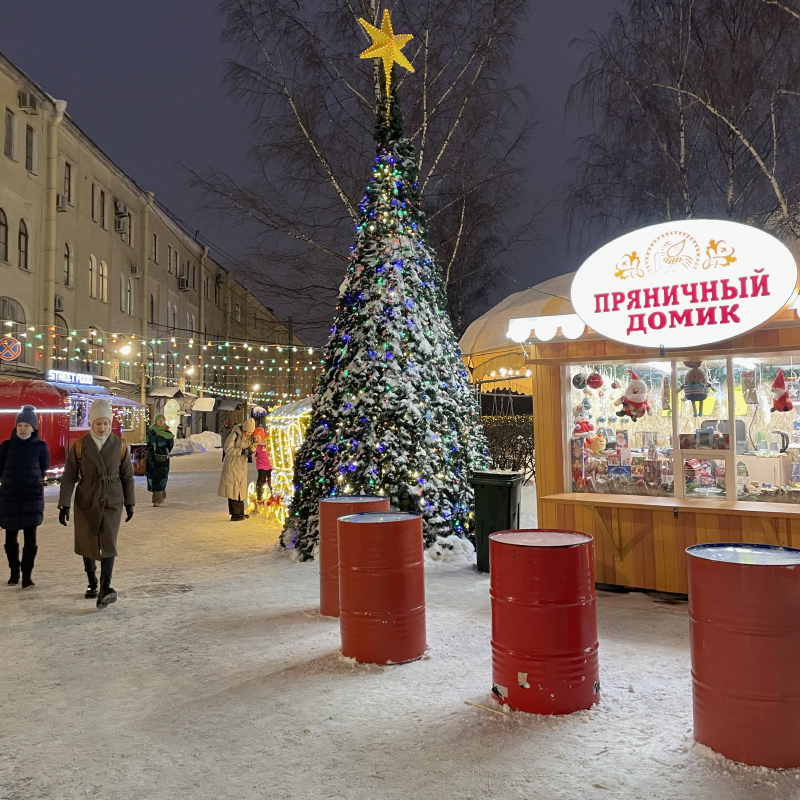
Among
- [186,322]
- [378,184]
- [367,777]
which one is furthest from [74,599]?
[186,322]

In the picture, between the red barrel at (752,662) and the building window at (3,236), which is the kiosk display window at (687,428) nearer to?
the red barrel at (752,662)

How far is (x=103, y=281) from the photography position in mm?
30219

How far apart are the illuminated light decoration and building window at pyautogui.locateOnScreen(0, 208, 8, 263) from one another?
65.4 ft

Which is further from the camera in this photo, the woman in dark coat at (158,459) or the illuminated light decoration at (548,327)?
the woman in dark coat at (158,459)

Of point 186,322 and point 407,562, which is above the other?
point 186,322

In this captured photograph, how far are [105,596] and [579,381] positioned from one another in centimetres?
507

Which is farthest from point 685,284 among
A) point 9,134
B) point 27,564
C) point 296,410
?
point 9,134

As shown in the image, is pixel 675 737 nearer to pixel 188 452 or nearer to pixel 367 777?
pixel 367 777

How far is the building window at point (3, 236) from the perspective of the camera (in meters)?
22.0

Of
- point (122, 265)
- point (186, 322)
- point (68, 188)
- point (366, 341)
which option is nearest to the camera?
point (366, 341)

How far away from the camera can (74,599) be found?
23.3 ft

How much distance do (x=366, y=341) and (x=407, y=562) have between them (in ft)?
13.9

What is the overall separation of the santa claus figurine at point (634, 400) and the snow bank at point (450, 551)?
2.61 m

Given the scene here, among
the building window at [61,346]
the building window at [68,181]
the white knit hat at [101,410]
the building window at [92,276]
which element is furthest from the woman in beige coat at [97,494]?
the building window at [92,276]
